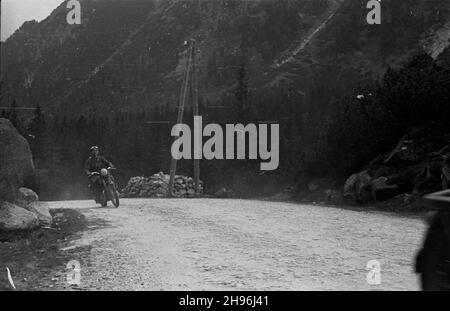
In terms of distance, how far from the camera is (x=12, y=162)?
8039mm

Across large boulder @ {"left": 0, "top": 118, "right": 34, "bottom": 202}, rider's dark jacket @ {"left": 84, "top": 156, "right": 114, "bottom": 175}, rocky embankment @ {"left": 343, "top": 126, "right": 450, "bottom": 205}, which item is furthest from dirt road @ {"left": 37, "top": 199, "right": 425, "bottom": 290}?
rider's dark jacket @ {"left": 84, "top": 156, "right": 114, "bottom": 175}

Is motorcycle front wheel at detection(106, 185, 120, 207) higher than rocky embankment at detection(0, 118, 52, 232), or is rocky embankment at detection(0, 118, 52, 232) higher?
rocky embankment at detection(0, 118, 52, 232)

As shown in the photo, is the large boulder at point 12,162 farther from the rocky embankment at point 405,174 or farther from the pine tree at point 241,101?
the pine tree at point 241,101

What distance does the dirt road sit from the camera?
412 centimetres

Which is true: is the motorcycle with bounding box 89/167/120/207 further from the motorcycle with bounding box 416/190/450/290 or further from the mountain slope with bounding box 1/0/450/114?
the mountain slope with bounding box 1/0/450/114

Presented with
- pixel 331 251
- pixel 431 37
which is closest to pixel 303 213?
pixel 331 251

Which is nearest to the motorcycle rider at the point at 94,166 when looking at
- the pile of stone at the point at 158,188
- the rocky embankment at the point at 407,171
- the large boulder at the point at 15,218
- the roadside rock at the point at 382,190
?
the large boulder at the point at 15,218

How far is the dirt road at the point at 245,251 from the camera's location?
4.12 meters

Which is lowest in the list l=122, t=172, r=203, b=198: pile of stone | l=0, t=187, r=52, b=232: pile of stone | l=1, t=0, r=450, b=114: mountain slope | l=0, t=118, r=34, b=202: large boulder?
l=122, t=172, r=203, b=198: pile of stone

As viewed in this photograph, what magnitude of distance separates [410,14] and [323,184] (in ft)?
155

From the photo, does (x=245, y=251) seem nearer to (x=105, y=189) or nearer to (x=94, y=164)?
(x=105, y=189)

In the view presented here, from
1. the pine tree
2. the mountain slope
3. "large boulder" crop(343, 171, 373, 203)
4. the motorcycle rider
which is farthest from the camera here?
the mountain slope

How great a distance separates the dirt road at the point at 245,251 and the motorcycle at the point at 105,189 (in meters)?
2.40

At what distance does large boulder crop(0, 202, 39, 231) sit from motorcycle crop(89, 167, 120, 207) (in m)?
4.60
